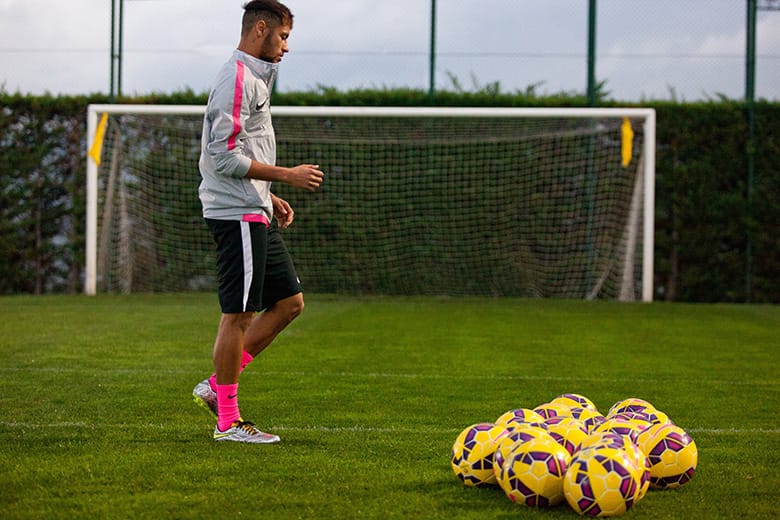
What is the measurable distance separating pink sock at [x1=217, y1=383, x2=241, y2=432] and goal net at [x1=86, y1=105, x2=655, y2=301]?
10455mm

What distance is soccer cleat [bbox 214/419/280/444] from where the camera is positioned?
465cm

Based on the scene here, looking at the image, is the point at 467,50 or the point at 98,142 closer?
the point at 98,142

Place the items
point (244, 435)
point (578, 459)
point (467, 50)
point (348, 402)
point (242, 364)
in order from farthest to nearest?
point (467, 50) < point (348, 402) < point (242, 364) < point (244, 435) < point (578, 459)

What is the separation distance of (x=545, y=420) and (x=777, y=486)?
37.3 inches

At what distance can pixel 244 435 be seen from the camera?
4668 mm

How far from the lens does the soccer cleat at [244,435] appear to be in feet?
15.3

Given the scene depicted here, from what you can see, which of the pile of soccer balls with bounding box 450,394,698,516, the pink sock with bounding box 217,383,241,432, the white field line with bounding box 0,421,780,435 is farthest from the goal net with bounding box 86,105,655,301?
the pile of soccer balls with bounding box 450,394,698,516

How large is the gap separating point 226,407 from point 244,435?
0.17 metres

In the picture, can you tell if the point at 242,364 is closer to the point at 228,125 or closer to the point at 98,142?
the point at 228,125

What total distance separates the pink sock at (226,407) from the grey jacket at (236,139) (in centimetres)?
82

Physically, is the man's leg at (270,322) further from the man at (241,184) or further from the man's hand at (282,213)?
the man's hand at (282,213)

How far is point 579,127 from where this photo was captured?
50.1 feet

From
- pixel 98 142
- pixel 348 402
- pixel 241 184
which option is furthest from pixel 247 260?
pixel 98 142

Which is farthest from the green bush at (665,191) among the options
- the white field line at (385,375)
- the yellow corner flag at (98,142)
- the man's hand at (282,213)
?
the man's hand at (282,213)
